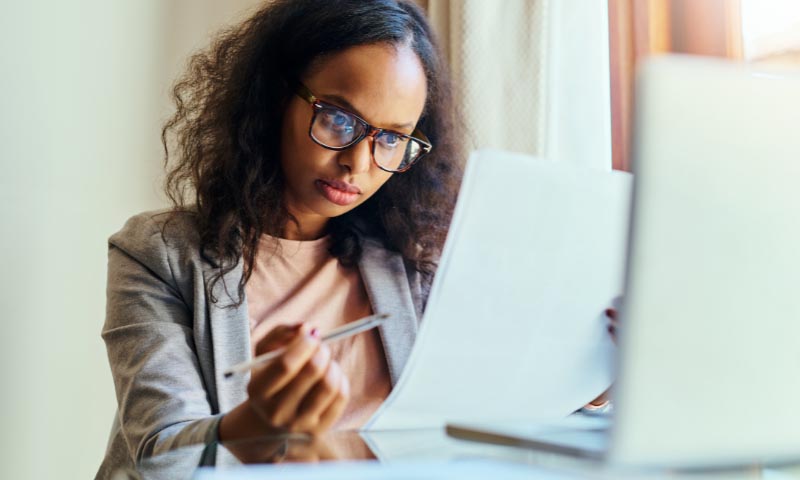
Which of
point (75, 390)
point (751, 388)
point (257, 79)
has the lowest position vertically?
point (75, 390)

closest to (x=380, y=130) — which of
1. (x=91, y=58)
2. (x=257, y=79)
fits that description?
(x=257, y=79)

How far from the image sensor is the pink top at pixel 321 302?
3.75 ft

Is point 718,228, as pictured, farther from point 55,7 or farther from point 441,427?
point 55,7

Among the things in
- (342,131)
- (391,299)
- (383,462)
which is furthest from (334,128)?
(383,462)

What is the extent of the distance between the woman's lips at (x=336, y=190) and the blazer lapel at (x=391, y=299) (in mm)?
160

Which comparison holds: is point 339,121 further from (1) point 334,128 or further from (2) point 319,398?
(2) point 319,398

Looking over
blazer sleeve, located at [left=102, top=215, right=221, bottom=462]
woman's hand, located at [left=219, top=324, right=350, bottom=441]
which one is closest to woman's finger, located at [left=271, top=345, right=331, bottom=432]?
woman's hand, located at [left=219, top=324, right=350, bottom=441]

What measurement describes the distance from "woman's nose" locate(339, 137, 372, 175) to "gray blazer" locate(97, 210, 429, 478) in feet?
0.69

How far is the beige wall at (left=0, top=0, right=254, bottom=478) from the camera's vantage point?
153 cm

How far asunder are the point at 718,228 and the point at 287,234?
833mm

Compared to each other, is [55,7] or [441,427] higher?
[55,7]

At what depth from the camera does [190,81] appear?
1.35 m

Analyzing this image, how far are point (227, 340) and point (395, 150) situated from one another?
0.33 metres

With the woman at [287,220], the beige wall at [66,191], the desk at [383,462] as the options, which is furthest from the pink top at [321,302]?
the beige wall at [66,191]
